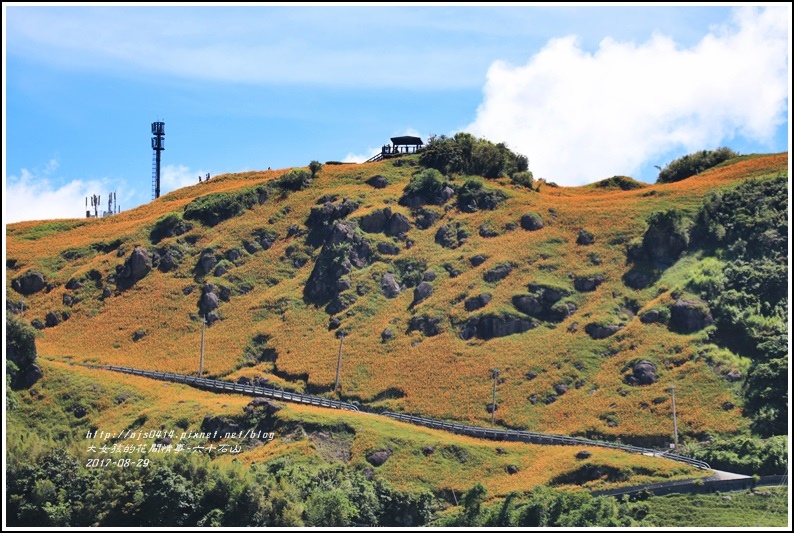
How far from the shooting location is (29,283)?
161500 millimetres

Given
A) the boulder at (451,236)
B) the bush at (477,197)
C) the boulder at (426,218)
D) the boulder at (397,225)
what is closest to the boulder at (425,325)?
the boulder at (451,236)

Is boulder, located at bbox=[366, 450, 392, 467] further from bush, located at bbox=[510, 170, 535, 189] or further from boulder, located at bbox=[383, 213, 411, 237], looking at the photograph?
bush, located at bbox=[510, 170, 535, 189]

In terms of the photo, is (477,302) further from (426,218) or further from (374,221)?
(426,218)

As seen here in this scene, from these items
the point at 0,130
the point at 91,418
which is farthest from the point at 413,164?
the point at 0,130

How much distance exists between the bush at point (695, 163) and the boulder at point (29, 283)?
285ft

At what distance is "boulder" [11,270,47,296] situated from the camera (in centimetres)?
16100

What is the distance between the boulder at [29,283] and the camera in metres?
161

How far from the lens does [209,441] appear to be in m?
113

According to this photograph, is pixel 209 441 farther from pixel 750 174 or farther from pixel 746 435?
pixel 750 174

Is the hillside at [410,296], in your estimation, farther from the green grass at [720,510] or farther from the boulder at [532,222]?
the green grass at [720,510]

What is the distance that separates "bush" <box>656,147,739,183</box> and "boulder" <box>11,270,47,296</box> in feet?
285

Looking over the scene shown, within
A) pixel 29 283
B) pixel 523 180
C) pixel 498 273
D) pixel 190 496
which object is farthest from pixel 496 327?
pixel 29 283

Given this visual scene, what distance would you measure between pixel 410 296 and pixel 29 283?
51081 mm

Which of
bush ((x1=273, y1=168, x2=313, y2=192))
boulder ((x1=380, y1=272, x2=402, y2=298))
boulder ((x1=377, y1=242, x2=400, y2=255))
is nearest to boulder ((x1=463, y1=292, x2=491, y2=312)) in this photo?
boulder ((x1=380, y1=272, x2=402, y2=298))
